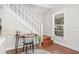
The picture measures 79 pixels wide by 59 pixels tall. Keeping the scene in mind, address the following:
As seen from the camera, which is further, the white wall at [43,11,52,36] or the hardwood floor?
the white wall at [43,11,52,36]

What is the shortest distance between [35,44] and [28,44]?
0.34ft

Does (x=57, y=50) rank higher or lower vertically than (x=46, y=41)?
lower

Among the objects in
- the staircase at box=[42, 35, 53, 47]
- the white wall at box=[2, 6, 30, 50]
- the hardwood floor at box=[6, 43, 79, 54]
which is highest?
the white wall at box=[2, 6, 30, 50]

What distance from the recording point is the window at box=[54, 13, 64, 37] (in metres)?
1.25

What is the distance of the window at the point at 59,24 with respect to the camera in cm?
125

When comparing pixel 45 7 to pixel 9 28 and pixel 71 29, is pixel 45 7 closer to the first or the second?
pixel 71 29

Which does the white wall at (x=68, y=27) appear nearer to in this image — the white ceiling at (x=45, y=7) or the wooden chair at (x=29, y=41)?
the white ceiling at (x=45, y=7)

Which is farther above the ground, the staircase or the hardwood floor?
the staircase

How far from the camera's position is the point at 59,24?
1.26 metres

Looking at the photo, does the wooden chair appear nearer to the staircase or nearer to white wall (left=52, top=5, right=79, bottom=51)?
the staircase

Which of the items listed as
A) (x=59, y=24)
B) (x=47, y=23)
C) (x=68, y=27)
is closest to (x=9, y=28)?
(x=47, y=23)

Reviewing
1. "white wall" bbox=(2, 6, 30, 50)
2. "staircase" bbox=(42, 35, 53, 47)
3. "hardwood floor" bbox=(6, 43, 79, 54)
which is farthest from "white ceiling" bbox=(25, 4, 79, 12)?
"hardwood floor" bbox=(6, 43, 79, 54)
